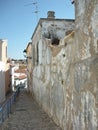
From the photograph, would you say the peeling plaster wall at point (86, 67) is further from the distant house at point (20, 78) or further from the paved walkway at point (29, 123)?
the distant house at point (20, 78)

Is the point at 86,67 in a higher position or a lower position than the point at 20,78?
higher

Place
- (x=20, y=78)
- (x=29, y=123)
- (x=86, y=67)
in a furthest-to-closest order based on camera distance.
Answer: (x=20, y=78) → (x=29, y=123) → (x=86, y=67)

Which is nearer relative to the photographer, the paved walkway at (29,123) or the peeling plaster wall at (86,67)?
the peeling plaster wall at (86,67)

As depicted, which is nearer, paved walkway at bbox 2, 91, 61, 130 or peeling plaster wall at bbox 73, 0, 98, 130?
peeling plaster wall at bbox 73, 0, 98, 130

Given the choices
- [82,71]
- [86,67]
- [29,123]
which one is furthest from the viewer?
[29,123]

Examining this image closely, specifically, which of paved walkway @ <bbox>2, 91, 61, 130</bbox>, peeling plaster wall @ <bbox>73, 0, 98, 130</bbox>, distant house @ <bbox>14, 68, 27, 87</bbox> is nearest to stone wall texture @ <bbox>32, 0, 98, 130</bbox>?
peeling plaster wall @ <bbox>73, 0, 98, 130</bbox>

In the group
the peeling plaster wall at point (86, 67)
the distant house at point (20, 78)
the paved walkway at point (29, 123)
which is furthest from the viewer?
the distant house at point (20, 78)

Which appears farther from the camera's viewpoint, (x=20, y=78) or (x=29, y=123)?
(x=20, y=78)

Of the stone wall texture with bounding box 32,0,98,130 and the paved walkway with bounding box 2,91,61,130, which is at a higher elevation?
the stone wall texture with bounding box 32,0,98,130

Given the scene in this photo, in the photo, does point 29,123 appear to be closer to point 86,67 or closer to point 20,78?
point 86,67

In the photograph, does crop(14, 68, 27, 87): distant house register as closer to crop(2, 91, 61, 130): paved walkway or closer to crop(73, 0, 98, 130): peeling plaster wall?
crop(2, 91, 61, 130): paved walkway

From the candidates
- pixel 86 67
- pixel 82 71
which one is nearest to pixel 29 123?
pixel 82 71

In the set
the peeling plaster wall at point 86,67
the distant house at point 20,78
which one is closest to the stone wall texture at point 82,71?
the peeling plaster wall at point 86,67

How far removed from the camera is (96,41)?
15.9 feet
